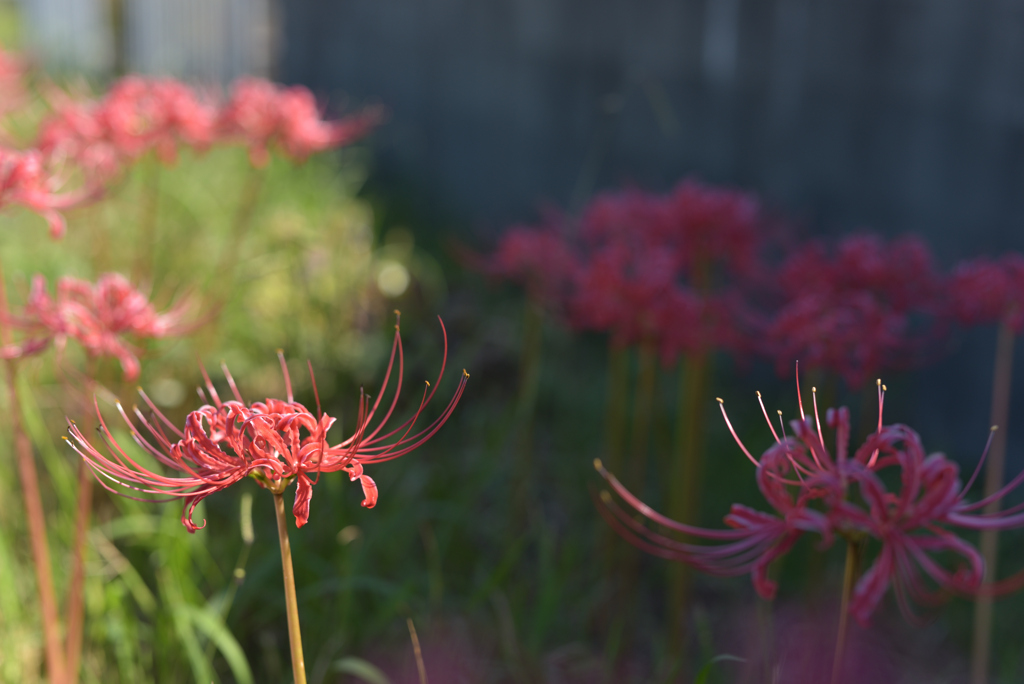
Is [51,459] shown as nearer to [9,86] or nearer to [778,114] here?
[9,86]

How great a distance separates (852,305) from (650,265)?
0.44m

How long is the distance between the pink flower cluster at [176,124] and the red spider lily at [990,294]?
1.78 meters

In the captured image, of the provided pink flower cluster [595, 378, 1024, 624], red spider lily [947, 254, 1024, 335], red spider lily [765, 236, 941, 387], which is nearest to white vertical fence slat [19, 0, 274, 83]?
red spider lily [765, 236, 941, 387]

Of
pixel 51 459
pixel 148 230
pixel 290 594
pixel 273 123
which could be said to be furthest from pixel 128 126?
pixel 290 594

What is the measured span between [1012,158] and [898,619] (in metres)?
1.61

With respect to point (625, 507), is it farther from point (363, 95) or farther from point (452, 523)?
point (363, 95)

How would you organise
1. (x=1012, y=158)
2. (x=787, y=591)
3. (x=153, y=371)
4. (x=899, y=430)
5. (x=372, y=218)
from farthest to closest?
1. (x=372, y=218)
2. (x=153, y=371)
3. (x=1012, y=158)
4. (x=787, y=591)
5. (x=899, y=430)

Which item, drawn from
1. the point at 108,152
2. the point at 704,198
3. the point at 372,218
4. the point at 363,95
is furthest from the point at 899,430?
the point at 363,95

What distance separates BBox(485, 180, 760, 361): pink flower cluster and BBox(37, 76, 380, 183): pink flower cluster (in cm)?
73

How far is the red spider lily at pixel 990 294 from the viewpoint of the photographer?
5.89 feet

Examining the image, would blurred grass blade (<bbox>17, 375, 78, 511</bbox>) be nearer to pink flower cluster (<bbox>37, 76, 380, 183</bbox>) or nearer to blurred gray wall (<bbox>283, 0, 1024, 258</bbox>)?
pink flower cluster (<bbox>37, 76, 380, 183</bbox>)

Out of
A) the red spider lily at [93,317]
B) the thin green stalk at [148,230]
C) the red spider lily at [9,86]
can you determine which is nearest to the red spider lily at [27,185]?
the red spider lily at [93,317]

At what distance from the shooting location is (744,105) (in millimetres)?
4242

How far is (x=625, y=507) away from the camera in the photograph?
2857 millimetres
